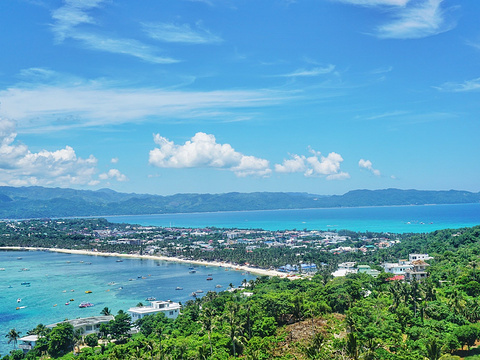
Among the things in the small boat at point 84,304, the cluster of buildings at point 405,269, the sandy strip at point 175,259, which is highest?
the cluster of buildings at point 405,269

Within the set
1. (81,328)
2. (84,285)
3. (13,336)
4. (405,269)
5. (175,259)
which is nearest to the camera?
(13,336)

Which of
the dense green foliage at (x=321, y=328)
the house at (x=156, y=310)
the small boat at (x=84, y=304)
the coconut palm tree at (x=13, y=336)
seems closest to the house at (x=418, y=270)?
the dense green foliage at (x=321, y=328)

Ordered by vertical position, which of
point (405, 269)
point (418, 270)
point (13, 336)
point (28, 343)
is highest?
point (418, 270)

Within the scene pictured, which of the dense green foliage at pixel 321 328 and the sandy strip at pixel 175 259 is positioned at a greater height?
the dense green foliage at pixel 321 328

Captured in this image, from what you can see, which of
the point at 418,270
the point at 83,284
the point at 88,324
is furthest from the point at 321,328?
the point at 83,284

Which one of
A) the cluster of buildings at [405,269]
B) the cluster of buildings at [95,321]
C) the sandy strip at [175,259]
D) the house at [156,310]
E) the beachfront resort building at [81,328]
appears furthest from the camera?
the sandy strip at [175,259]

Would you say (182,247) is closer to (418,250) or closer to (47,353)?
(418,250)

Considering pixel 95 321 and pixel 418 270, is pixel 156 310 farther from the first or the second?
pixel 418 270

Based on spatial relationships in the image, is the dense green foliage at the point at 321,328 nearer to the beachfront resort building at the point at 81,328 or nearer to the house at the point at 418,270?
the beachfront resort building at the point at 81,328
